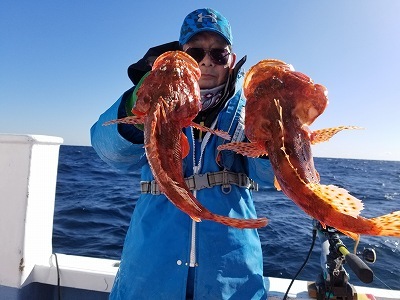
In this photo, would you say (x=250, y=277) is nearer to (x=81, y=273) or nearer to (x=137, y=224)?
(x=137, y=224)

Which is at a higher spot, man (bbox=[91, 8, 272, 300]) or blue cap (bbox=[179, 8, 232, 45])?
blue cap (bbox=[179, 8, 232, 45])

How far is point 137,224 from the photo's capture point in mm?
2984

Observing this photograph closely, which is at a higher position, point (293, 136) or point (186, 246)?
point (293, 136)

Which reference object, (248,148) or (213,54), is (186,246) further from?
(213,54)

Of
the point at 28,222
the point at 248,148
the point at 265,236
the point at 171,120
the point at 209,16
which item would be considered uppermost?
the point at 209,16

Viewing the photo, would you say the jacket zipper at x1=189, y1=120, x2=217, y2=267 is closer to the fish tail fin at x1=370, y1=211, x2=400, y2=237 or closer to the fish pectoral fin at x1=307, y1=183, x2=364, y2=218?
the fish pectoral fin at x1=307, y1=183, x2=364, y2=218

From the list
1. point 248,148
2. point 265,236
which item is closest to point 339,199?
point 248,148

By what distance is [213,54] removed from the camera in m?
3.03

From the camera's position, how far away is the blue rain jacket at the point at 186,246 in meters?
2.70

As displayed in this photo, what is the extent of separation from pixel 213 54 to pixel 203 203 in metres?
1.34

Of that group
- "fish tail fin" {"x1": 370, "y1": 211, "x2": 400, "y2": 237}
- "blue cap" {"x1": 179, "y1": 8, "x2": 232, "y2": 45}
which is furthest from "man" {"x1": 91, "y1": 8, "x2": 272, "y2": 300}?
"fish tail fin" {"x1": 370, "y1": 211, "x2": 400, "y2": 237}

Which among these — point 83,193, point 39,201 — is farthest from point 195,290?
point 83,193

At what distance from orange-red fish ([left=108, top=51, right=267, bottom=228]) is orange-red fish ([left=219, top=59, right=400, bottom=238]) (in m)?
0.24

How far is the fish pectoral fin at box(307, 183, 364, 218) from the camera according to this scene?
1.56 meters
